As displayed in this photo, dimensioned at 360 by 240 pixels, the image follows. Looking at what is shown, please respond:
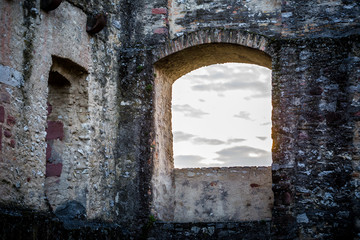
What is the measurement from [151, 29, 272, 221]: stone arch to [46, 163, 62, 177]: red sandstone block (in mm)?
1396

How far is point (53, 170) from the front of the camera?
634 cm

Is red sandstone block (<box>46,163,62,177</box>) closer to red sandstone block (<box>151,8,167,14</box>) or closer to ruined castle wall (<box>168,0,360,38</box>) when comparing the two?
ruined castle wall (<box>168,0,360,38</box>)

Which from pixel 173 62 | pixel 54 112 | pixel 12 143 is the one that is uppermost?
pixel 173 62

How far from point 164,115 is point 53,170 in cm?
211

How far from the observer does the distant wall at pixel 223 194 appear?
775cm

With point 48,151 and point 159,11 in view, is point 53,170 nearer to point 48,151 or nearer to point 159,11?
point 48,151

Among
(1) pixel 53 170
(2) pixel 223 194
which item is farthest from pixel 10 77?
(2) pixel 223 194

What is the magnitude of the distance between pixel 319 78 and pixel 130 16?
2932 mm

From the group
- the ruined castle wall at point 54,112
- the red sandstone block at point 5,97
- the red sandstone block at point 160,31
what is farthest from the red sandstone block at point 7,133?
the red sandstone block at point 160,31

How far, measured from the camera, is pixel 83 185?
21.1 feet

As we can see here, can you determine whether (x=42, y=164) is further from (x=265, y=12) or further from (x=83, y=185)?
(x=265, y=12)

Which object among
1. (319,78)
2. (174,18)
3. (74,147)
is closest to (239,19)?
(174,18)

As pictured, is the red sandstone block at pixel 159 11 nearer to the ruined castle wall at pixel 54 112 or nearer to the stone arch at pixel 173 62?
the stone arch at pixel 173 62

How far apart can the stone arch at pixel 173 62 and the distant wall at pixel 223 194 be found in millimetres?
203
